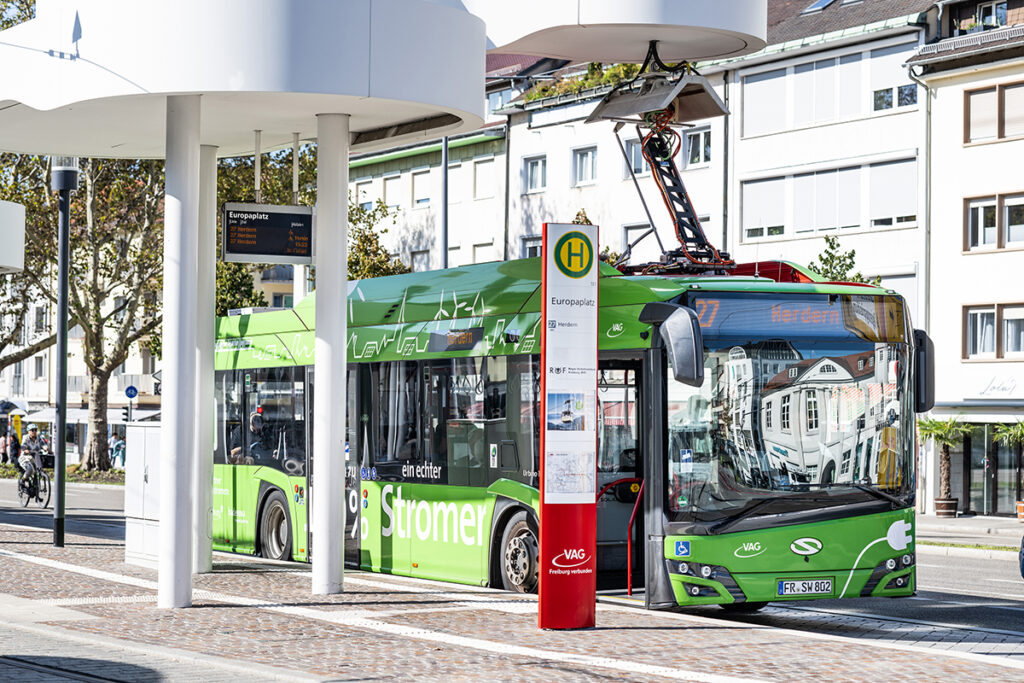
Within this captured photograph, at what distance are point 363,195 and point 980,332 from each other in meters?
30.1

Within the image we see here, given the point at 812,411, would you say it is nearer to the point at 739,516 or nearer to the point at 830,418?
the point at 830,418

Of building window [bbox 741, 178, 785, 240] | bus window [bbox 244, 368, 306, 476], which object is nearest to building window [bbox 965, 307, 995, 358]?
building window [bbox 741, 178, 785, 240]

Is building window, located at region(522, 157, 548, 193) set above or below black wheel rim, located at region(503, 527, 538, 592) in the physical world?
above

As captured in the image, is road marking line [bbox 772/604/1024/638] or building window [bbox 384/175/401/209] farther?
building window [bbox 384/175/401/209]

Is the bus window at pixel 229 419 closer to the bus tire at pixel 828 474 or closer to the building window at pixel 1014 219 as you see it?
the bus tire at pixel 828 474

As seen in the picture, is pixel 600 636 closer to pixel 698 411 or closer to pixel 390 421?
pixel 698 411

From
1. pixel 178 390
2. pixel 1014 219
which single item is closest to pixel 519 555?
pixel 178 390

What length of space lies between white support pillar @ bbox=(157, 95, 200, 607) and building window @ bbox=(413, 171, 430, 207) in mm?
45550

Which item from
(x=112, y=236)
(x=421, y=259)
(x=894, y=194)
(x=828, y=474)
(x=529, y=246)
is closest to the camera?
(x=828, y=474)

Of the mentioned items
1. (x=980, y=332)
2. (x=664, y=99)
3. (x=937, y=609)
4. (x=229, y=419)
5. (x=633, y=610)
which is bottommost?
(x=937, y=609)

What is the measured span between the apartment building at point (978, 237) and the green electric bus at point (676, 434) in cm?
2635

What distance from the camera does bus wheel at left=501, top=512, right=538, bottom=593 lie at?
1488cm

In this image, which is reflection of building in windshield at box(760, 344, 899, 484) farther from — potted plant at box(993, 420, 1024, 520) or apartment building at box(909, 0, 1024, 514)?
apartment building at box(909, 0, 1024, 514)

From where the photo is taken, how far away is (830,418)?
13.4 metres
